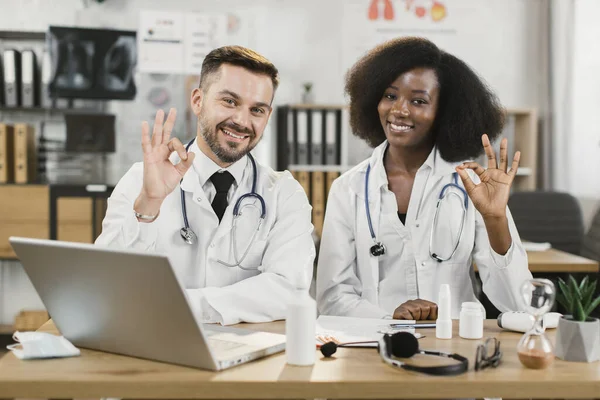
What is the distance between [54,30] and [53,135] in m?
0.72

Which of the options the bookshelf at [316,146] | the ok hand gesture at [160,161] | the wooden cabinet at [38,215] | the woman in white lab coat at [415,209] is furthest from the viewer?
the bookshelf at [316,146]

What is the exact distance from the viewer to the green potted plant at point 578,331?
1.33 meters

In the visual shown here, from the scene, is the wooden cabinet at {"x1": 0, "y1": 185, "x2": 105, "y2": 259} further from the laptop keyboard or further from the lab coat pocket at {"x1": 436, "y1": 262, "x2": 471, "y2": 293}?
the laptop keyboard

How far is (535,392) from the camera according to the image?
1193 millimetres

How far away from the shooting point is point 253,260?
189cm

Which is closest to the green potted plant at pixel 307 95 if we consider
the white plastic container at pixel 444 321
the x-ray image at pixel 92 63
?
the x-ray image at pixel 92 63

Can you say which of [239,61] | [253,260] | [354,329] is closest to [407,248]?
[253,260]

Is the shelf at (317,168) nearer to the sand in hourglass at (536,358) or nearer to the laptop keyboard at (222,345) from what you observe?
the laptop keyboard at (222,345)

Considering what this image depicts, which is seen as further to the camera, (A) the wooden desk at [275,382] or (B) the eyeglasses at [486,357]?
(B) the eyeglasses at [486,357]

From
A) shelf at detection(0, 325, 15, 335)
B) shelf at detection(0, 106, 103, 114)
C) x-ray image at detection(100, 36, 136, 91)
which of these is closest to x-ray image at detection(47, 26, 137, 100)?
x-ray image at detection(100, 36, 136, 91)

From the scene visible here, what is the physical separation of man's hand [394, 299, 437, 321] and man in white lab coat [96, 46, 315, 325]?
261 mm

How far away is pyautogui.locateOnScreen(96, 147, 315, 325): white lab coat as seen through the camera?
178cm

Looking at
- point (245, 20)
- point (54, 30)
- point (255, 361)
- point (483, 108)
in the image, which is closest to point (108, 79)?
point (54, 30)

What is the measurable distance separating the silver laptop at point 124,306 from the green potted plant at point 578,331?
52 cm
